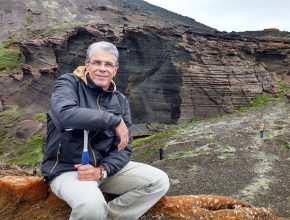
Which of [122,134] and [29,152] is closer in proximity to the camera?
[122,134]

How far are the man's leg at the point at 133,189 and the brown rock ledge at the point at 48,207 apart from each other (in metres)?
0.86

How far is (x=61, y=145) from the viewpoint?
7.23 meters

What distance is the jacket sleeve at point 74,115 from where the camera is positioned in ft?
22.6

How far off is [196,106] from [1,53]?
5350 centimetres

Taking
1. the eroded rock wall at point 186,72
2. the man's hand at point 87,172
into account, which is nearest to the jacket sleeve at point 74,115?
the man's hand at point 87,172

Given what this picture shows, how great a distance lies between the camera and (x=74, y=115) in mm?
6910

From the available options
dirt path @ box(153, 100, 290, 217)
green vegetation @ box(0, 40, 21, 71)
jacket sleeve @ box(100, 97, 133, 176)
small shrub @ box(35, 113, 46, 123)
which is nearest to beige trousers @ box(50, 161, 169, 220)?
jacket sleeve @ box(100, 97, 133, 176)

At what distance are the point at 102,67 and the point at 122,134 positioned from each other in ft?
4.20

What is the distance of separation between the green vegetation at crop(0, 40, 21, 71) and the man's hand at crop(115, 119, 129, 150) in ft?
259

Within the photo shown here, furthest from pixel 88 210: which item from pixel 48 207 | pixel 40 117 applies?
pixel 40 117

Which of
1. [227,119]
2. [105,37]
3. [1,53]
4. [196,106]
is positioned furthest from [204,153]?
[1,53]

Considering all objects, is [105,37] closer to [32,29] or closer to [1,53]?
[1,53]

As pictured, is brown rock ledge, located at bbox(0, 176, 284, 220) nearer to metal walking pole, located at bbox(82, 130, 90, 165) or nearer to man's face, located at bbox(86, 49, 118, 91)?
metal walking pole, located at bbox(82, 130, 90, 165)

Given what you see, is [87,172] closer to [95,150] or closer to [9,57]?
[95,150]
